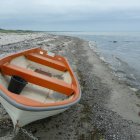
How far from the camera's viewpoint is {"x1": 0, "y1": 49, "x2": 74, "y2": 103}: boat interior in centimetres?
920

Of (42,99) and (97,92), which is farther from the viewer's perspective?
(97,92)

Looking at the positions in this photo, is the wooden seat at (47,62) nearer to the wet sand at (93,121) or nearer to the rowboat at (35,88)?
the rowboat at (35,88)

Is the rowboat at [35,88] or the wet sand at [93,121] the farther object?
the wet sand at [93,121]

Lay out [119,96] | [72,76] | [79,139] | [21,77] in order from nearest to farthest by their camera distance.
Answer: [79,139], [21,77], [72,76], [119,96]

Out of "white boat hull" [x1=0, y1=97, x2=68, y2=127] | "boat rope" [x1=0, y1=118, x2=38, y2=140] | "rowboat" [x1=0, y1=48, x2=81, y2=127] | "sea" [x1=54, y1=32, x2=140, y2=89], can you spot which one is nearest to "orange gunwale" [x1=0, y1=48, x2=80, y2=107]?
"rowboat" [x1=0, y1=48, x2=81, y2=127]

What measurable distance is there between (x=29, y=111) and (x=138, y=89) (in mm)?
10461

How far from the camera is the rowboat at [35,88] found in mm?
7223

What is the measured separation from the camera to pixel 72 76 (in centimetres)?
1116

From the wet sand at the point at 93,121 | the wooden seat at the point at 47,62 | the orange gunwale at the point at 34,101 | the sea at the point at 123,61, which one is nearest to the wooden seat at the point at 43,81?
the orange gunwale at the point at 34,101

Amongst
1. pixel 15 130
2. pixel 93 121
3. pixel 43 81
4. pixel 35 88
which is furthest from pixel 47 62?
pixel 15 130

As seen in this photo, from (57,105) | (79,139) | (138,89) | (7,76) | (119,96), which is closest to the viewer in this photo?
(57,105)

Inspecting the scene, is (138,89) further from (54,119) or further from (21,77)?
(21,77)

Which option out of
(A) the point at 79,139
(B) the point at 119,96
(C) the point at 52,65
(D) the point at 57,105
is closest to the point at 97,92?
(B) the point at 119,96

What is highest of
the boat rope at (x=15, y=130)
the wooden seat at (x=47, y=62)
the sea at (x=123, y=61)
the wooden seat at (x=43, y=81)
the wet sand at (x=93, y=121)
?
the wooden seat at (x=43, y=81)
